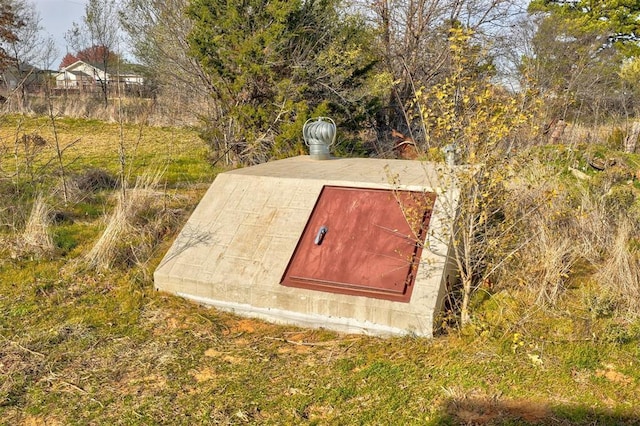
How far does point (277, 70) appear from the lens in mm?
12219

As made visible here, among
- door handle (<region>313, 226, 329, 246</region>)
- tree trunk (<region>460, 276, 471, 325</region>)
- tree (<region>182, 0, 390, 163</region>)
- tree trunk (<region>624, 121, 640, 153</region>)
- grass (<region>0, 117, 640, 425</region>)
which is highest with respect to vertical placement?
tree (<region>182, 0, 390, 163</region>)

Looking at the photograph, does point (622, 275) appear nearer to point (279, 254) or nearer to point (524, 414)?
point (524, 414)

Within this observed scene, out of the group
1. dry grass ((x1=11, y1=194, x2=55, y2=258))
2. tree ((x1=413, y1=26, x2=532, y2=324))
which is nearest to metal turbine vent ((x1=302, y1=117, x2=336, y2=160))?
Result: tree ((x1=413, y1=26, x2=532, y2=324))

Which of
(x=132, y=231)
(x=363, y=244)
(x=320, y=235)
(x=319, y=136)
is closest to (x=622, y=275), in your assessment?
(x=363, y=244)

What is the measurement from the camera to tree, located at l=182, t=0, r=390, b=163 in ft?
37.8

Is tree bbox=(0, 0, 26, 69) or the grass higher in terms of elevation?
tree bbox=(0, 0, 26, 69)

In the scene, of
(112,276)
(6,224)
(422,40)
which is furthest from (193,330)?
(422,40)

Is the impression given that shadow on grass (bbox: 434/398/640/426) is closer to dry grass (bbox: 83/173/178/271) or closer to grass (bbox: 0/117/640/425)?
grass (bbox: 0/117/640/425)

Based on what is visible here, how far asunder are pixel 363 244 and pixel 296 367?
1.58 m

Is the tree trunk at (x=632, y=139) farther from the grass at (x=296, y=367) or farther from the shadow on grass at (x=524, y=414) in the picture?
the shadow on grass at (x=524, y=414)

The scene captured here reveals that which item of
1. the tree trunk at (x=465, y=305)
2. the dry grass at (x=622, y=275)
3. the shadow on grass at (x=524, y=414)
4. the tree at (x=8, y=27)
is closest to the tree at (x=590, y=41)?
the dry grass at (x=622, y=275)

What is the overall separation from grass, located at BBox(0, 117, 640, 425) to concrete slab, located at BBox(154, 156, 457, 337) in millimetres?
182

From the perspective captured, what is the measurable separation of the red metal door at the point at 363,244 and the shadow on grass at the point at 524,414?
136 cm

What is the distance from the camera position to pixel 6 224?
7.65 m
